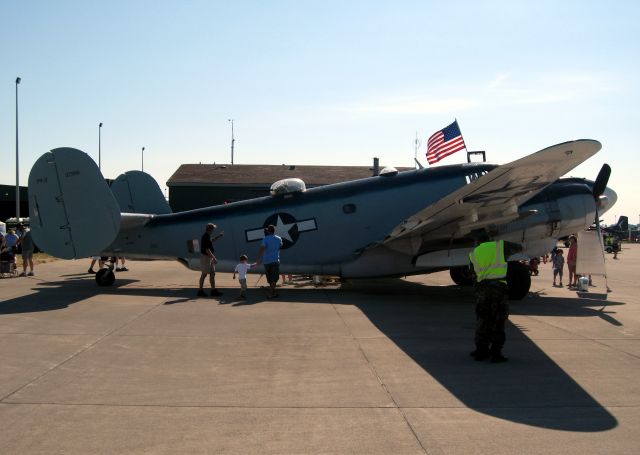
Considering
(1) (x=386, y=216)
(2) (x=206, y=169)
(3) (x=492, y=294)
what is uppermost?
(2) (x=206, y=169)

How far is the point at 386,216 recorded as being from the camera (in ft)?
47.0

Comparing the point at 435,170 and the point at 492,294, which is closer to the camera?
the point at 492,294

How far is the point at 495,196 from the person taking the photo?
36.2ft

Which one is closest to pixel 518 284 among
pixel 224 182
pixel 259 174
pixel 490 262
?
pixel 490 262

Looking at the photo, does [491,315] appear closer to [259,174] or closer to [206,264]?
[206,264]

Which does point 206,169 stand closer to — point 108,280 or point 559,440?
point 108,280

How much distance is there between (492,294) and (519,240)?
6.63 meters

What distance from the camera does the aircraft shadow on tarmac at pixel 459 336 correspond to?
5.28 m

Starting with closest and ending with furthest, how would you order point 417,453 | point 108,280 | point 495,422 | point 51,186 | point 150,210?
1. point 417,453
2. point 495,422
3. point 51,186
4. point 108,280
5. point 150,210

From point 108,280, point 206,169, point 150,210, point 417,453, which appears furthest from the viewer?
point 206,169

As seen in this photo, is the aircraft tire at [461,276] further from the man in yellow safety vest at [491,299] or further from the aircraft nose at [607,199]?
the man in yellow safety vest at [491,299]

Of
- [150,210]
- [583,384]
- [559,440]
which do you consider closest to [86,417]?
[559,440]

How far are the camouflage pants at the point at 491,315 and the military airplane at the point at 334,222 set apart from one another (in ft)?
14.4

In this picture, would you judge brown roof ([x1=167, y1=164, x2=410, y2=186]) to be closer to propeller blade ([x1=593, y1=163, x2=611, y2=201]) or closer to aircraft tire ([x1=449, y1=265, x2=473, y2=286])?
aircraft tire ([x1=449, y1=265, x2=473, y2=286])
